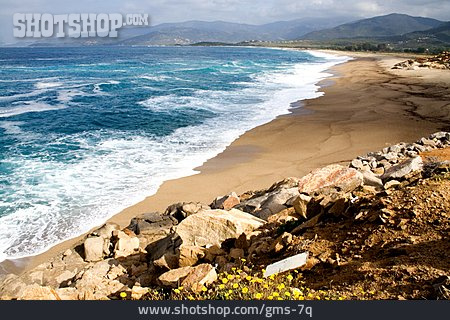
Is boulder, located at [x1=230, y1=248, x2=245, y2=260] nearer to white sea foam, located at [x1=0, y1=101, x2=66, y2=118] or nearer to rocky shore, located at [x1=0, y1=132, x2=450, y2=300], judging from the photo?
rocky shore, located at [x1=0, y1=132, x2=450, y2=300]

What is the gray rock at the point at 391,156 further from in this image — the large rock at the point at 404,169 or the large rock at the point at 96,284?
the large rock at the point at 96,284

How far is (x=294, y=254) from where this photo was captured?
5727mm

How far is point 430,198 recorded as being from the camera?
572 cm

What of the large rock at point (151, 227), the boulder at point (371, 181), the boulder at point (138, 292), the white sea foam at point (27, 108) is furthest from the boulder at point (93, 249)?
the white sea foam at point (27, 108)

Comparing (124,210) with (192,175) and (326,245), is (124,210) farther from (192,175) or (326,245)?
(326,245)

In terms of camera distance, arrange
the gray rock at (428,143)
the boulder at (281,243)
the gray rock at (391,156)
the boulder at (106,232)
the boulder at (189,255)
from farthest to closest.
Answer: the gray rock at (428,143) → the gray rock at (391,156) → the boulder at (106,232) → the boulder at (189,255) → the boulder at (281,243)

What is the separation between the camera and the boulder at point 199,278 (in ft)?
16.5

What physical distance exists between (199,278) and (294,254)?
1.53 m

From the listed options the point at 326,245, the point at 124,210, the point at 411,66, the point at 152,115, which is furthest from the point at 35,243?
the point at 411,66

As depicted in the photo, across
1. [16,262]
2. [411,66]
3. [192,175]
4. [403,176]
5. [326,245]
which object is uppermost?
[411,66]

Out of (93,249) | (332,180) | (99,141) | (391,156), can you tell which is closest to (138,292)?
(93,249)

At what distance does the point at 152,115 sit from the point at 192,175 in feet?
41.0

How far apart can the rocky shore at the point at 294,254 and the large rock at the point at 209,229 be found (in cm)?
2

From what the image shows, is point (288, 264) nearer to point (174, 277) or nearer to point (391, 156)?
point (174, 277)
